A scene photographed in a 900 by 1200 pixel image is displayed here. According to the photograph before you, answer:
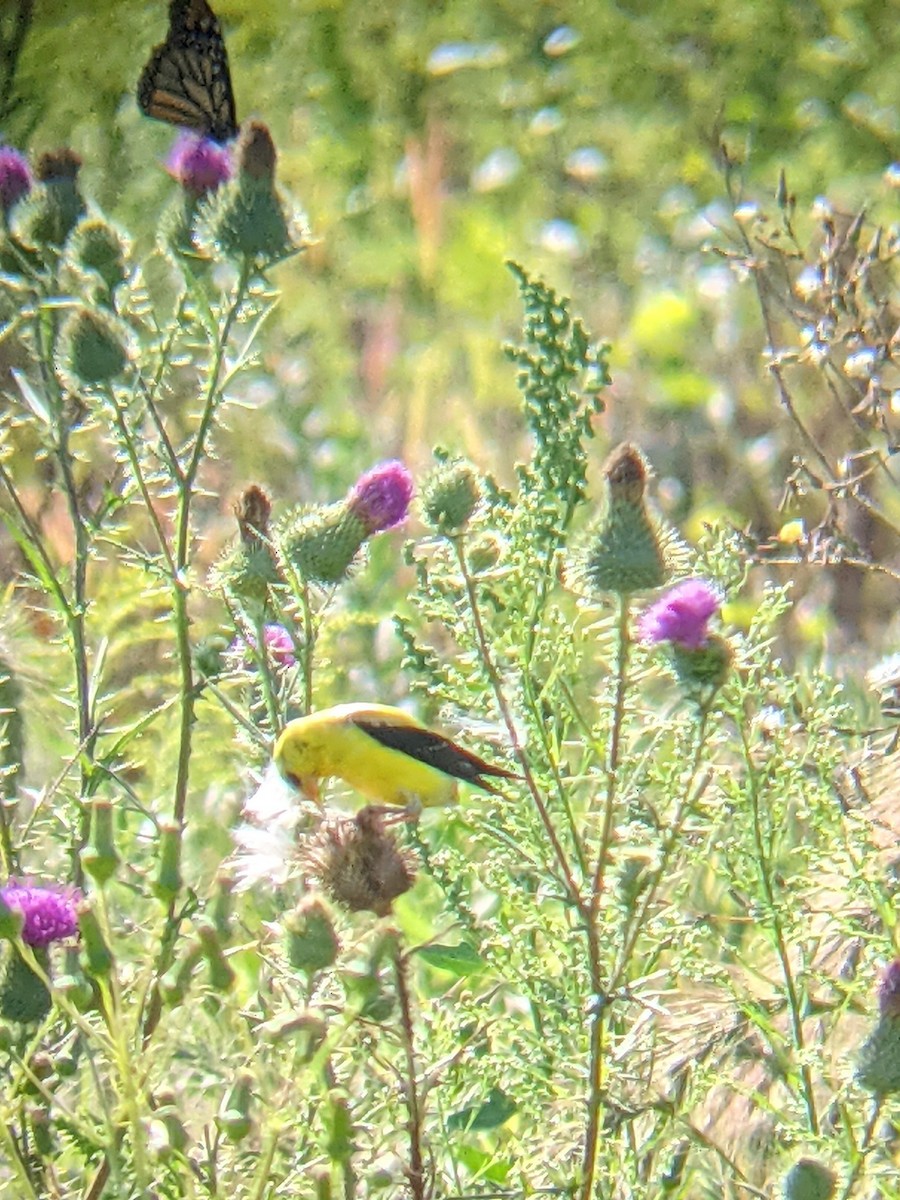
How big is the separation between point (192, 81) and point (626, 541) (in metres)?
1.05

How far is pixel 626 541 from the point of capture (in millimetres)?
883

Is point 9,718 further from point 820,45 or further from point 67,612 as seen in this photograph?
point 820,45

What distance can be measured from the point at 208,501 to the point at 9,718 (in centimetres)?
153

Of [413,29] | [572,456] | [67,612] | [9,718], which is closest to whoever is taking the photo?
[572,456]

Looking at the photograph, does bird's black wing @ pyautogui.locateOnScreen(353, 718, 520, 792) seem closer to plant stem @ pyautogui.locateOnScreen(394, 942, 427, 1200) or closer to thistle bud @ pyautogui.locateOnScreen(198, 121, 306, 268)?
plant stem @ pyautogui.locateOnScreen(394, 942, 427, 1200)

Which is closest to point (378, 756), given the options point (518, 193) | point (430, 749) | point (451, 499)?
point (430, 749)

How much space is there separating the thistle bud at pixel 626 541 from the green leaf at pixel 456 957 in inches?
11.1

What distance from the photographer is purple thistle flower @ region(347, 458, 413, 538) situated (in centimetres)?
102

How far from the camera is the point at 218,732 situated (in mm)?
1640

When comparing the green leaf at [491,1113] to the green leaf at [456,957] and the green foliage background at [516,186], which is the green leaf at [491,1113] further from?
the green foliage background at [516,186]

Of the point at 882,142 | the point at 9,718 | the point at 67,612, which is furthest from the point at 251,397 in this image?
the point at 67,612

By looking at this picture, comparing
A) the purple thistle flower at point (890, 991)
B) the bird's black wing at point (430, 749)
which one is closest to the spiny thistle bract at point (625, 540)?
the bird's black wing at point (430, 749)

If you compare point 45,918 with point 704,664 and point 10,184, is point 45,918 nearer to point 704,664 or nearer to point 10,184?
point 704,664

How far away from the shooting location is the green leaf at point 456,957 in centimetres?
107
